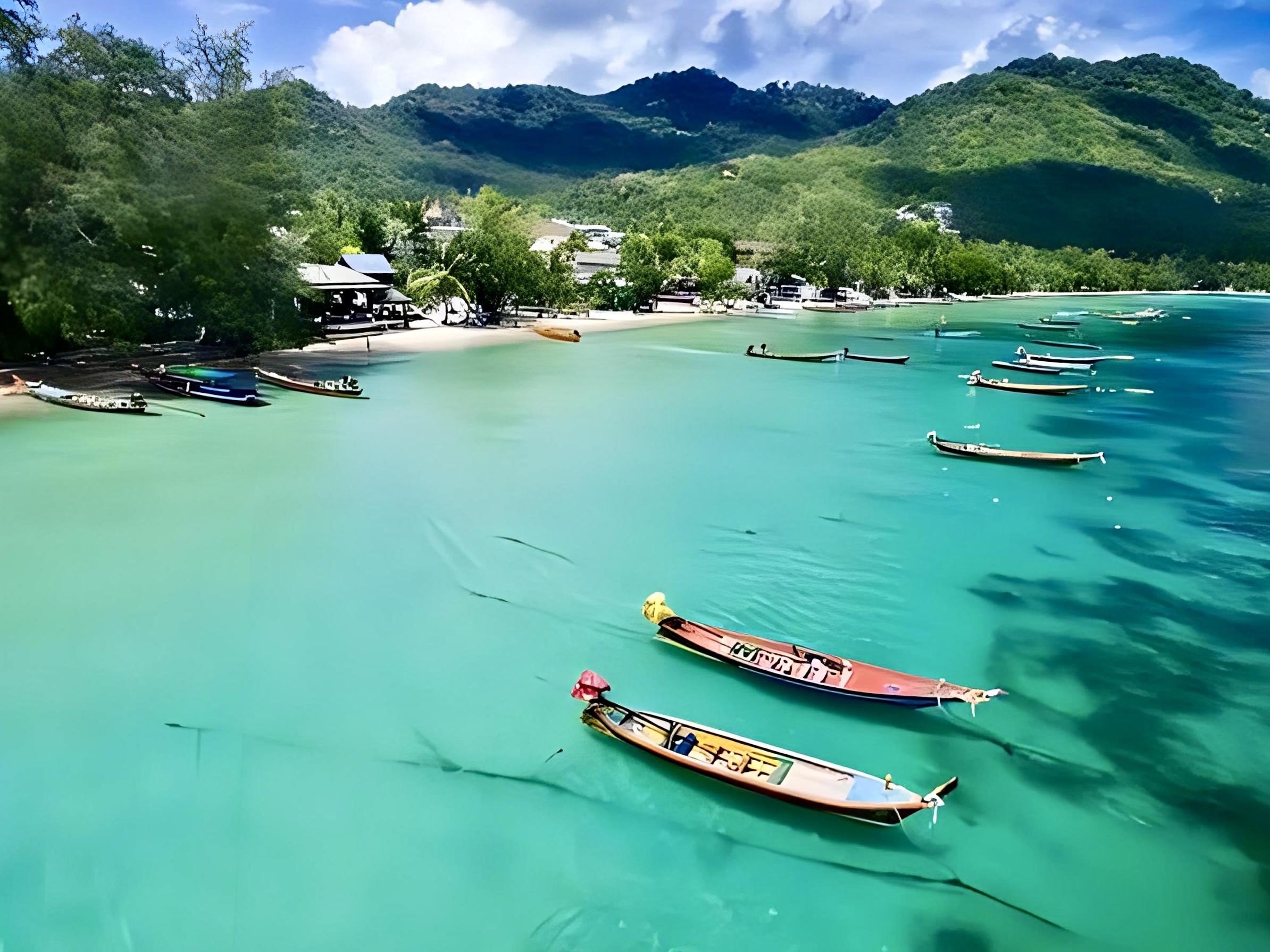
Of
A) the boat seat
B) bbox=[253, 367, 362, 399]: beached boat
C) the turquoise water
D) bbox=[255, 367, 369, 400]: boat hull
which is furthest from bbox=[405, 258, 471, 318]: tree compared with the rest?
the boat seat

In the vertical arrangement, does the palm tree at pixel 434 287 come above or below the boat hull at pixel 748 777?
above

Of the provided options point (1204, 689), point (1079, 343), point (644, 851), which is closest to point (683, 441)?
point (1204, 689)

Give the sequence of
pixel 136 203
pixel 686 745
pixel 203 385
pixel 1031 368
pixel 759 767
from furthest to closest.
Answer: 1. pixel 1031 368
2. pixel 136 203
3. pixel 203 385
4. pixel 686 745
5. pixel 759 767

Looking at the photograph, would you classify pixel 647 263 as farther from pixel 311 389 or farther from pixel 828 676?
pixel 828 676

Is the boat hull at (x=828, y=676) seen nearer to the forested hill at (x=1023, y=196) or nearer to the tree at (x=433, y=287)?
the tree at (x=433, y=287)

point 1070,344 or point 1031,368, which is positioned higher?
point 1070,344

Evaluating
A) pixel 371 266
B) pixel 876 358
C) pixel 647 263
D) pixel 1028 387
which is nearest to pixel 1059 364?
pixel 876 358

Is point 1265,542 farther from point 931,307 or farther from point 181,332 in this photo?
point 931,307

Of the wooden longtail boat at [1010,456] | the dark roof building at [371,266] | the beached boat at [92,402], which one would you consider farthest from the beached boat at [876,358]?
the beached boat at [92,402]
